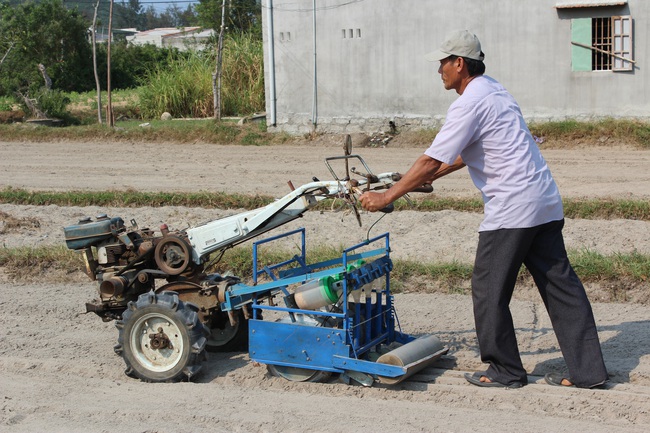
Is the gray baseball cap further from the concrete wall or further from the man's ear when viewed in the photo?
the concrete wall

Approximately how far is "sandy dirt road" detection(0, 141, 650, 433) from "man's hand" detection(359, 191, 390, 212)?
3.61ft

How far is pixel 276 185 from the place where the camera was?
12.8m

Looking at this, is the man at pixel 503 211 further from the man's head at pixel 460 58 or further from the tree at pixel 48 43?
the tree at pixel 48 43

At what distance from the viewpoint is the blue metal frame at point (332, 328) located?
4.88 m

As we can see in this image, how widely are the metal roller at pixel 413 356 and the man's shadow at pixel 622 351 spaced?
0.61 m

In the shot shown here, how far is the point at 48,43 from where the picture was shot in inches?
1246

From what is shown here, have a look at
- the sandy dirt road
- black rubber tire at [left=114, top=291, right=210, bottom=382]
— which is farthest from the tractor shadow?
black rubber tire at [left=114, top=291, right=210, bottom=382]

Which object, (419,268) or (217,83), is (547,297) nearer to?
(419,268)

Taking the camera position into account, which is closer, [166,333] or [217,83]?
[166,333]

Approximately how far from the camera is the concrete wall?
1598 cm

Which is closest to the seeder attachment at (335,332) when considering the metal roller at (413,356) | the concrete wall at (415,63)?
the metal roller at (413,356)

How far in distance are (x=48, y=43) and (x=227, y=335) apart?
28.5 meters

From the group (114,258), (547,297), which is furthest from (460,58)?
(114,258)

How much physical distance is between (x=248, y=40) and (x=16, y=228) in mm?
13042
